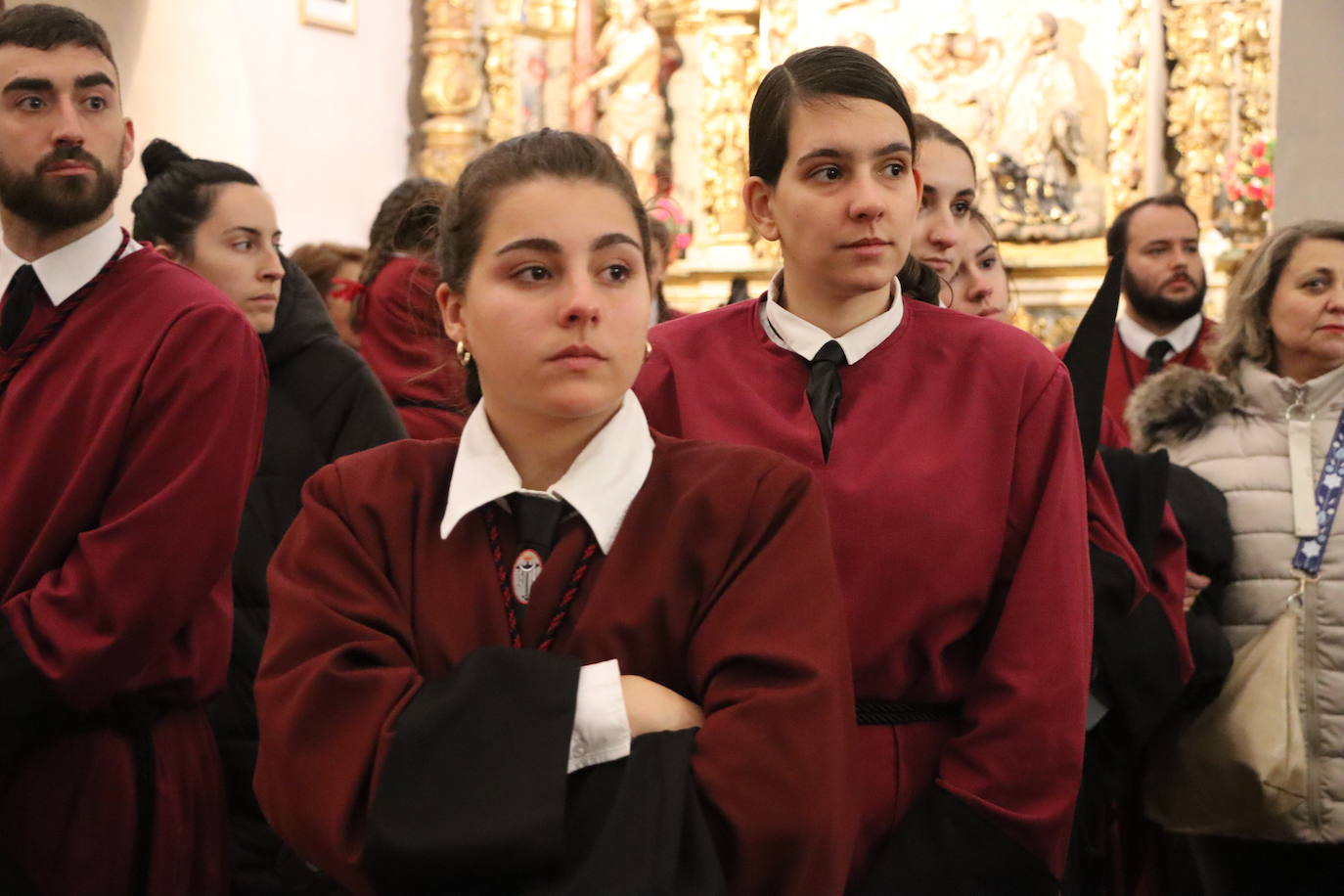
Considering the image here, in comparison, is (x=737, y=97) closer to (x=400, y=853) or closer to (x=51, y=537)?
(x=51, y=537)

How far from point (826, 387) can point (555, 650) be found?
60cm

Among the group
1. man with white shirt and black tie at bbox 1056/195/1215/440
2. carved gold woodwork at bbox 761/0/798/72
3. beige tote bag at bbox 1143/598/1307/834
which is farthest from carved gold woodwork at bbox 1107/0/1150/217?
beige tote bag at bbox 1143/598/1307/834

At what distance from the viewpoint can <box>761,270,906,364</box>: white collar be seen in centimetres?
223

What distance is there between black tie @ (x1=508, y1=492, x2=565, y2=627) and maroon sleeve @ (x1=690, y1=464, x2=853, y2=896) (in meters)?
0.21

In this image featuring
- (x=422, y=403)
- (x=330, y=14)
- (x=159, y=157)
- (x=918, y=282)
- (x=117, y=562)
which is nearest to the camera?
(x=117, y=562)

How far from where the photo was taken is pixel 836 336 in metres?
2.26

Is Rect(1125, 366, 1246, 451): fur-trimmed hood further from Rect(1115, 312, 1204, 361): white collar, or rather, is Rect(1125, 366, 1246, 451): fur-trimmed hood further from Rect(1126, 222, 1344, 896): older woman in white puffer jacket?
Rect(1115, 312, 1204, 361): white collar

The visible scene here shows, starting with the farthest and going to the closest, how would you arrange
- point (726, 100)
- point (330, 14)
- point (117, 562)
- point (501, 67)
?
point (501, 67), point (726, 100), point (330, 14), point (117, 562)

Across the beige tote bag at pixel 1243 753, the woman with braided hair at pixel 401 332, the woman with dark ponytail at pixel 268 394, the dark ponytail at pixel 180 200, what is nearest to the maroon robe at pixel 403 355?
the woman with braided hair at pixel 401 332

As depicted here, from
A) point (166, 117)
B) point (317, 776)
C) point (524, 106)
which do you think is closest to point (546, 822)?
point (317, 776)

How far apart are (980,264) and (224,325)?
1637 mm

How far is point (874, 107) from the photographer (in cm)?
220

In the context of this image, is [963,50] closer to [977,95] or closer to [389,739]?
[977,95]

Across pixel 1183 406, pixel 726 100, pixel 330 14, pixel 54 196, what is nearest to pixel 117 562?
pixel 54 196
